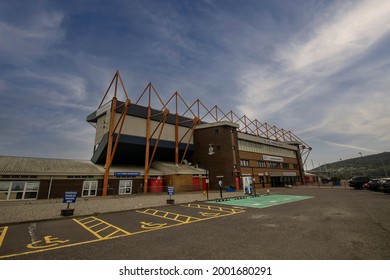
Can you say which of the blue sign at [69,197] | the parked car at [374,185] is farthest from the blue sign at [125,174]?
the parked car at [374,185]

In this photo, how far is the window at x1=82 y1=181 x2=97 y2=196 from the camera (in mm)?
27128

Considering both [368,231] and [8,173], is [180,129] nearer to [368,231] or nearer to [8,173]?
[8,173]

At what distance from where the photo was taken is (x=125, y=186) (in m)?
30.9

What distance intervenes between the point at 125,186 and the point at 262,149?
3654 centimetres

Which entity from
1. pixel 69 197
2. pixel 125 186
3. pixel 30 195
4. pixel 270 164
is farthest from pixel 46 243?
pixel 270 164

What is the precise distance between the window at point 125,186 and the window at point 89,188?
384cm

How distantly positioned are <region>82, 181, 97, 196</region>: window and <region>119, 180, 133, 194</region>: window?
3837mm

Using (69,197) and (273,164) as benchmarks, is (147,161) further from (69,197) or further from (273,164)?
(273,164)

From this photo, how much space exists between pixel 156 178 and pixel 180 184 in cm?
477

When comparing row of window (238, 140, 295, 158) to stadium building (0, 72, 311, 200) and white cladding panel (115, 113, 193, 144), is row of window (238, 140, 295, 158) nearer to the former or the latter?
stadium building (0, 72, 311, 200)

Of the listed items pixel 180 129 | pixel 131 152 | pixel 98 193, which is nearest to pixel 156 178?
pixel 131 152

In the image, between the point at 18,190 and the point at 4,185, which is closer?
the point at 4,185

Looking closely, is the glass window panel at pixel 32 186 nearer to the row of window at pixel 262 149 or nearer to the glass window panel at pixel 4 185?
the glass window panel at pixel 4 185

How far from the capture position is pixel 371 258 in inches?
190
